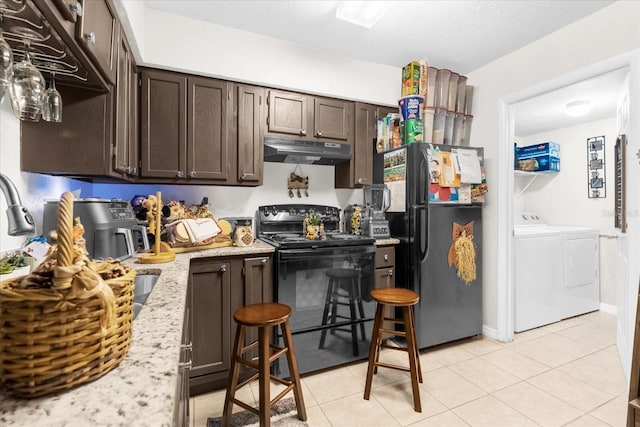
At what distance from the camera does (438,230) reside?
2482 mm

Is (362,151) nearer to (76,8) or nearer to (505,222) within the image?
(505,222)

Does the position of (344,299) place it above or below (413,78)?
below

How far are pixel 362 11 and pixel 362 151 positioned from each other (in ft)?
3.72

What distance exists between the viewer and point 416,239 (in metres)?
2.45

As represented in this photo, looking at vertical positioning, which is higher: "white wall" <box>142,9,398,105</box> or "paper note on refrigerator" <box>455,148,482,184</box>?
"white wall" <box>142,9,398,105</box>

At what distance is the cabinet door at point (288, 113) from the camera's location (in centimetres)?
250

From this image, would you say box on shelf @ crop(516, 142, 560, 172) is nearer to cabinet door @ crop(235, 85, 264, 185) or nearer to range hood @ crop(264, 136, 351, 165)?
range hood @ crop(264, 136, 351, 165)

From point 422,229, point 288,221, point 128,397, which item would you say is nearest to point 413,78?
point 422,229

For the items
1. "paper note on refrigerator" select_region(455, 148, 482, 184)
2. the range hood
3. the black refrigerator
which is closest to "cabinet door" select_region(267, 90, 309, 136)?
the range hood

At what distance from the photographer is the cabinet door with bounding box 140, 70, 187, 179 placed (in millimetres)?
2146

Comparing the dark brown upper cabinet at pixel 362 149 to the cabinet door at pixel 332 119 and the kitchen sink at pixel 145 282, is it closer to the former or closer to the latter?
the cabinet door at pixel 332 119

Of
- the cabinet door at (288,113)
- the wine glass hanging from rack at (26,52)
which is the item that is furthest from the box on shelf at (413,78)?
the wine glass hanging from rack at (26,52)

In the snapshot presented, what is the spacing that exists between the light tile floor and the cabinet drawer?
75cm

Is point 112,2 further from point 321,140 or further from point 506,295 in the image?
point 506,295
